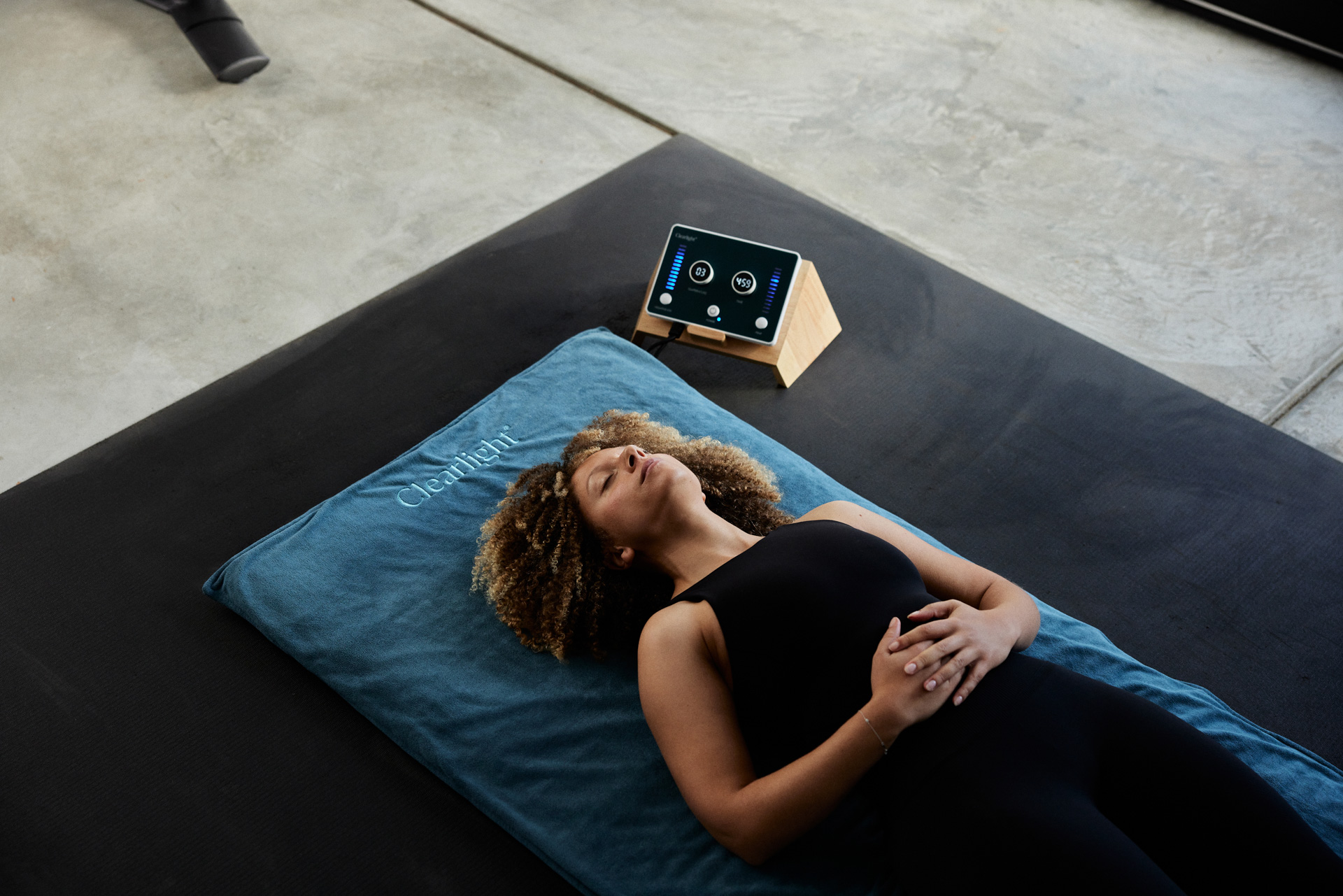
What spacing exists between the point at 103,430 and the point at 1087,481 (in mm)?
2573

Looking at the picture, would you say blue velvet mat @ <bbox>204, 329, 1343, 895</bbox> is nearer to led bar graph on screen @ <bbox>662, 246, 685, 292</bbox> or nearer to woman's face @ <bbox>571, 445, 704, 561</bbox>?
woman's face @ <bbox>571, 445, 704, 561</bbox>

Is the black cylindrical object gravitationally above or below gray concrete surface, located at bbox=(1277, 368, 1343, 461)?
below

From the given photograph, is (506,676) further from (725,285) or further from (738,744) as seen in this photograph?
(725,285)

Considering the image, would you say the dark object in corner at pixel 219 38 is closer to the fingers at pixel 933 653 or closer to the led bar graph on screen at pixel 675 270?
the led bar graph on screen at pixel 675 270

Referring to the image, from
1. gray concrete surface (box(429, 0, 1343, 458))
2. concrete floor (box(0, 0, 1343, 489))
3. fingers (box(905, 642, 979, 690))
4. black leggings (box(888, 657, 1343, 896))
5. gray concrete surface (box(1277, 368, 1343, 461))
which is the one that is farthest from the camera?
gray concrete surface (box(429, 0, 1343, 458))

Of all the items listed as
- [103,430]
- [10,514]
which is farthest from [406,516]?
[103,430]

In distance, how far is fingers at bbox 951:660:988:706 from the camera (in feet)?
4.26

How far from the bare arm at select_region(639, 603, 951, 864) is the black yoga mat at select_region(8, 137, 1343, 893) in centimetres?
38

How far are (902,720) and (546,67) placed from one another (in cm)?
338

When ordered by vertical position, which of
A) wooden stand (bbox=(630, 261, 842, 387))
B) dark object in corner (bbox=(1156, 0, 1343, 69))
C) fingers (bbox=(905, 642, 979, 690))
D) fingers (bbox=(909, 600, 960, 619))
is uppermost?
dark object in corner (bbox=(1156, 0, 1343, 69))

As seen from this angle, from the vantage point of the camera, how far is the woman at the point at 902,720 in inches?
47.1

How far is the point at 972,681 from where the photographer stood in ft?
4.29

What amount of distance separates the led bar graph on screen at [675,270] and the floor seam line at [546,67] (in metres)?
1.28

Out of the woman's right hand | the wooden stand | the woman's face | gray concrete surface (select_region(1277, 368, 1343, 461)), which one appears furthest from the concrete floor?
the woman's right hand
